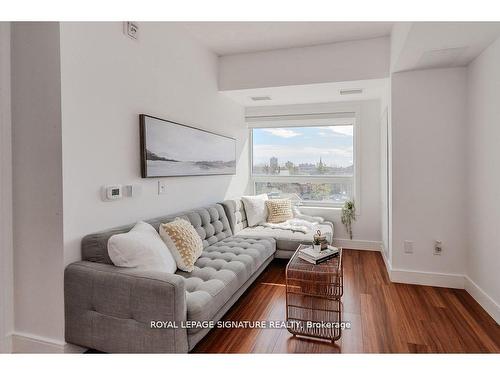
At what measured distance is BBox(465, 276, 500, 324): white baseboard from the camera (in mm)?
2320

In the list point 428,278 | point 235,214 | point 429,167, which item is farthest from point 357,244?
point 235,214

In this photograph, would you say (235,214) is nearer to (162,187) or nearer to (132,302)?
(162,187)

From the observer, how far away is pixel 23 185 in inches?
77.5

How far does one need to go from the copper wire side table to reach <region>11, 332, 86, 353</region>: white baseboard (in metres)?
1.44

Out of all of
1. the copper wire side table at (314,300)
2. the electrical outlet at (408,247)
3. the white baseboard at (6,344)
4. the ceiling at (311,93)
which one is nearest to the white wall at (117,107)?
the white baseboard at (6,344)

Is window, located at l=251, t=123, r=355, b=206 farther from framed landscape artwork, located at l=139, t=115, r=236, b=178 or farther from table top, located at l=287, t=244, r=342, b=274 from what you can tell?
table top, located at l=287, t=244, r=342, b=274

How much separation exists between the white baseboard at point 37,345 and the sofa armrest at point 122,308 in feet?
0.26

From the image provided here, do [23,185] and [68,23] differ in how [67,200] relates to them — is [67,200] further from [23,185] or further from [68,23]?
[68,23]

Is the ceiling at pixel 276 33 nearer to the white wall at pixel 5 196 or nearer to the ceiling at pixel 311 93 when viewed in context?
the ceiling at pixel 311 93

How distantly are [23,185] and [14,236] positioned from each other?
35 cm

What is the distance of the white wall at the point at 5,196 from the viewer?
1.94 m

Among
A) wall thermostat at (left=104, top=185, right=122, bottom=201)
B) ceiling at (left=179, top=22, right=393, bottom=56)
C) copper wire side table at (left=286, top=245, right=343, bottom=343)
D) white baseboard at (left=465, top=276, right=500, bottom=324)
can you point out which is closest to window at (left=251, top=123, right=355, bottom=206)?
ceiling at (left=179, top=22, right=393, bottom=56)
